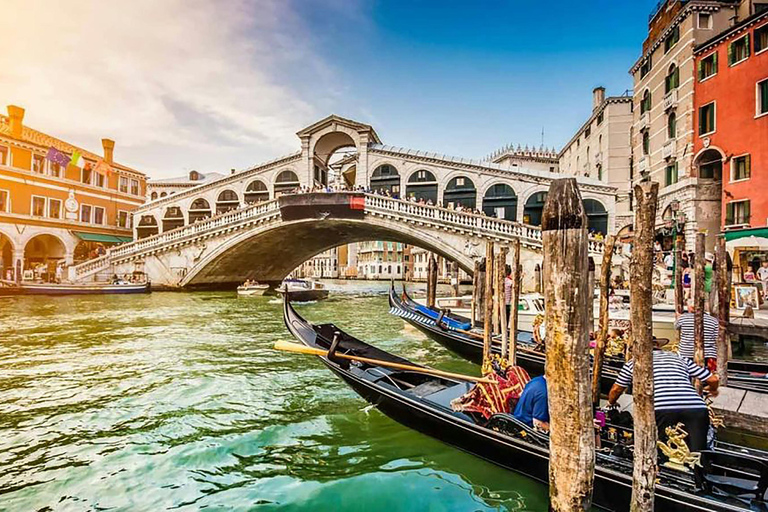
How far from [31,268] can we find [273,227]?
41.8 feet

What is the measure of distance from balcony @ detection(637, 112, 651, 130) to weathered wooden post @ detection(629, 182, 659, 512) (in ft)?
46.5

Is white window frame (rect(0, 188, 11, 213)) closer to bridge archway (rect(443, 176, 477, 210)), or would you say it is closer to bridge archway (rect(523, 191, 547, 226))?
bridge archway (rect(443, 176, 477, 210))

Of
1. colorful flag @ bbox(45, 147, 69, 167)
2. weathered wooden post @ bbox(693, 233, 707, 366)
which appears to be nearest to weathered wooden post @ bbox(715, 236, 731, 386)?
weathered wooden post @ bbox(693, 233, 707, 366)

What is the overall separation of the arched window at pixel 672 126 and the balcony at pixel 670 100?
0.24 m

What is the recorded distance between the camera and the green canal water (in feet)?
9.52

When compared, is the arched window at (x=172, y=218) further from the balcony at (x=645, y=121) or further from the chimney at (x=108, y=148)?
the balcony at (x=645, y=121)

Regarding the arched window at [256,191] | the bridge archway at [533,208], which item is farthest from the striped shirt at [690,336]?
the arched window at [256,191]

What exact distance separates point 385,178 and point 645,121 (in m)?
9.33

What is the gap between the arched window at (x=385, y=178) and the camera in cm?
1844

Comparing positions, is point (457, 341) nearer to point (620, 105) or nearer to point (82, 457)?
point (82, 457)

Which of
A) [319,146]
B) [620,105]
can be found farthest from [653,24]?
[319,146]

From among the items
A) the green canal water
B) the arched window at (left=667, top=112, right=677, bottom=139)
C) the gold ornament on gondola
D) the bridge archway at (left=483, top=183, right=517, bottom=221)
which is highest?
the arched window at (left=667, top=112, right=677, bottom=139)

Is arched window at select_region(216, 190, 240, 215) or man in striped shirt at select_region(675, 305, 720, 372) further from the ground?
arched window at select_region(216, 190, 240, 215)

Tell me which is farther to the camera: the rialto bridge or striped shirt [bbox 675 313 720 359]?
the rialto bridge
